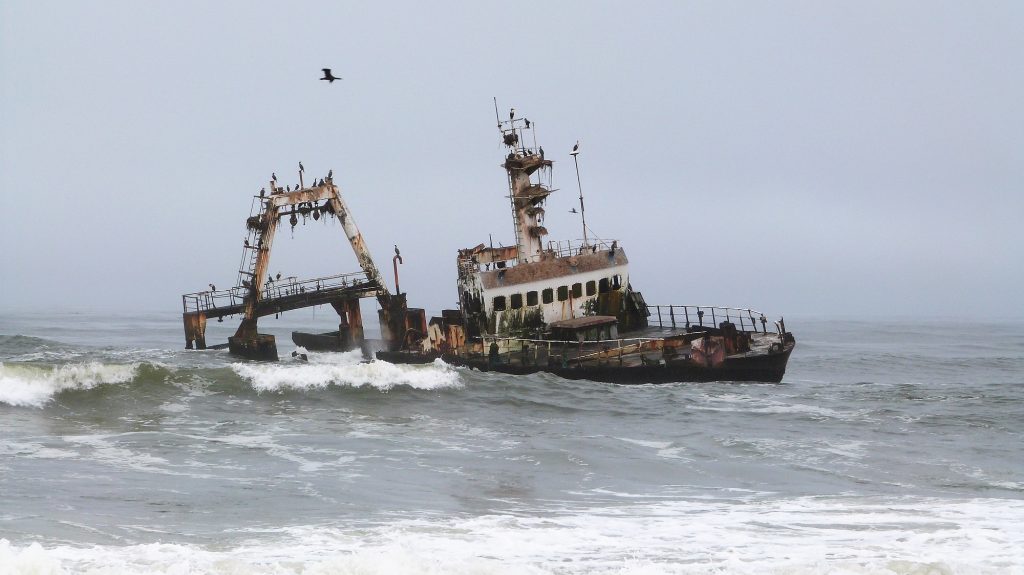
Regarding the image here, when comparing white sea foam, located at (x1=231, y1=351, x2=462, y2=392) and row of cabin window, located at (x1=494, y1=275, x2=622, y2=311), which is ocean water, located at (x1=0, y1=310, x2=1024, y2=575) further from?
row of cabin window, located at (x1=494, y1=275, x2=622, y2=311)

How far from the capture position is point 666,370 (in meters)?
29.3

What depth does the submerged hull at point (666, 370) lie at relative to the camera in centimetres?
2920

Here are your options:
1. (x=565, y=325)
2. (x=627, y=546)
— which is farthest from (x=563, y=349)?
(x=627, y=546)

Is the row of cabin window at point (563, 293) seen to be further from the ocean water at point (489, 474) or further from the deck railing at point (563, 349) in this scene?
the ocean water at point (489, 474)

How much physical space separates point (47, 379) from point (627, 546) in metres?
17.7

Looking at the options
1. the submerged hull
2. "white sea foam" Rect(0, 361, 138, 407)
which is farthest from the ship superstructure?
"white sea foam" Rect(0, 361, 138, 407)

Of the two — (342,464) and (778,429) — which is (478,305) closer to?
(778,429)

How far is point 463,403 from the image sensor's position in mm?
25656

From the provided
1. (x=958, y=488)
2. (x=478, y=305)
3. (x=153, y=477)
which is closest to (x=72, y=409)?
(x=153, y=477)

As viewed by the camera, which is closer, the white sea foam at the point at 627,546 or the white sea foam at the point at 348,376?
the white sea foam at the point at 627,546

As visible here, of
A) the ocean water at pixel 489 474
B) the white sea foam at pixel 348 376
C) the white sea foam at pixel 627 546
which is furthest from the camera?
the white sea foam at pixel 348 376

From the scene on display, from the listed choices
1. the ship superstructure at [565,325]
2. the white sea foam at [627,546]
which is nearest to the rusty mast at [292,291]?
the ship superstructure at [565,325]

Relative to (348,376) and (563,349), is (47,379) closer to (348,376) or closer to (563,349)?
(348,376)

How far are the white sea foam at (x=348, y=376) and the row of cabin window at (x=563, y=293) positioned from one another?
3.75 m
